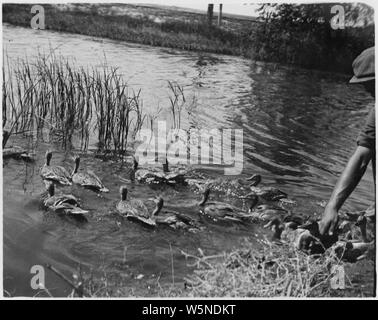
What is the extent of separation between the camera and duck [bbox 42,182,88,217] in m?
5.39

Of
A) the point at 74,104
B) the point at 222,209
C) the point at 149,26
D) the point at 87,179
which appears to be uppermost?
the point at 149,26

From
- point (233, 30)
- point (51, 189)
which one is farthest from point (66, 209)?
point (233, 30)

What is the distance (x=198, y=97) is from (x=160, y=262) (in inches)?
70.3

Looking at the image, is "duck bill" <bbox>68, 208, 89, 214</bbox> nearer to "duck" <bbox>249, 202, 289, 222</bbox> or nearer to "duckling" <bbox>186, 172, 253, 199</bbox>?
"duckling" <bbox>186, 172, 253, 199</bbox>

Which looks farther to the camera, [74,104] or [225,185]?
[74,104]

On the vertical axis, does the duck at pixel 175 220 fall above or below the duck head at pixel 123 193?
below

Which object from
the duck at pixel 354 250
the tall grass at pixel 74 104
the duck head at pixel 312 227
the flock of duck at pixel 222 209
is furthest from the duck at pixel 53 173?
the duck at pixel 354 250

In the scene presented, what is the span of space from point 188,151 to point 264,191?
88 centimetres

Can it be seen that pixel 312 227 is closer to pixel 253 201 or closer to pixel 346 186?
pixel 346 186

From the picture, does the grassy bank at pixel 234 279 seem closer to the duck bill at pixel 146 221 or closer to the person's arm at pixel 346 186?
the person's arm at pixel 346 186

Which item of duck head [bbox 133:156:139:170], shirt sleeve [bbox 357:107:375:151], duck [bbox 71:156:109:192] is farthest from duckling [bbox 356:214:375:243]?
duck [bbox 71:156:109:192]

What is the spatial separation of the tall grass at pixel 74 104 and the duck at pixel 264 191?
4.41 ft

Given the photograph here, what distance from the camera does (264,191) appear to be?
5.62 metres

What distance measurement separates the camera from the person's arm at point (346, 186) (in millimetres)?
5359
